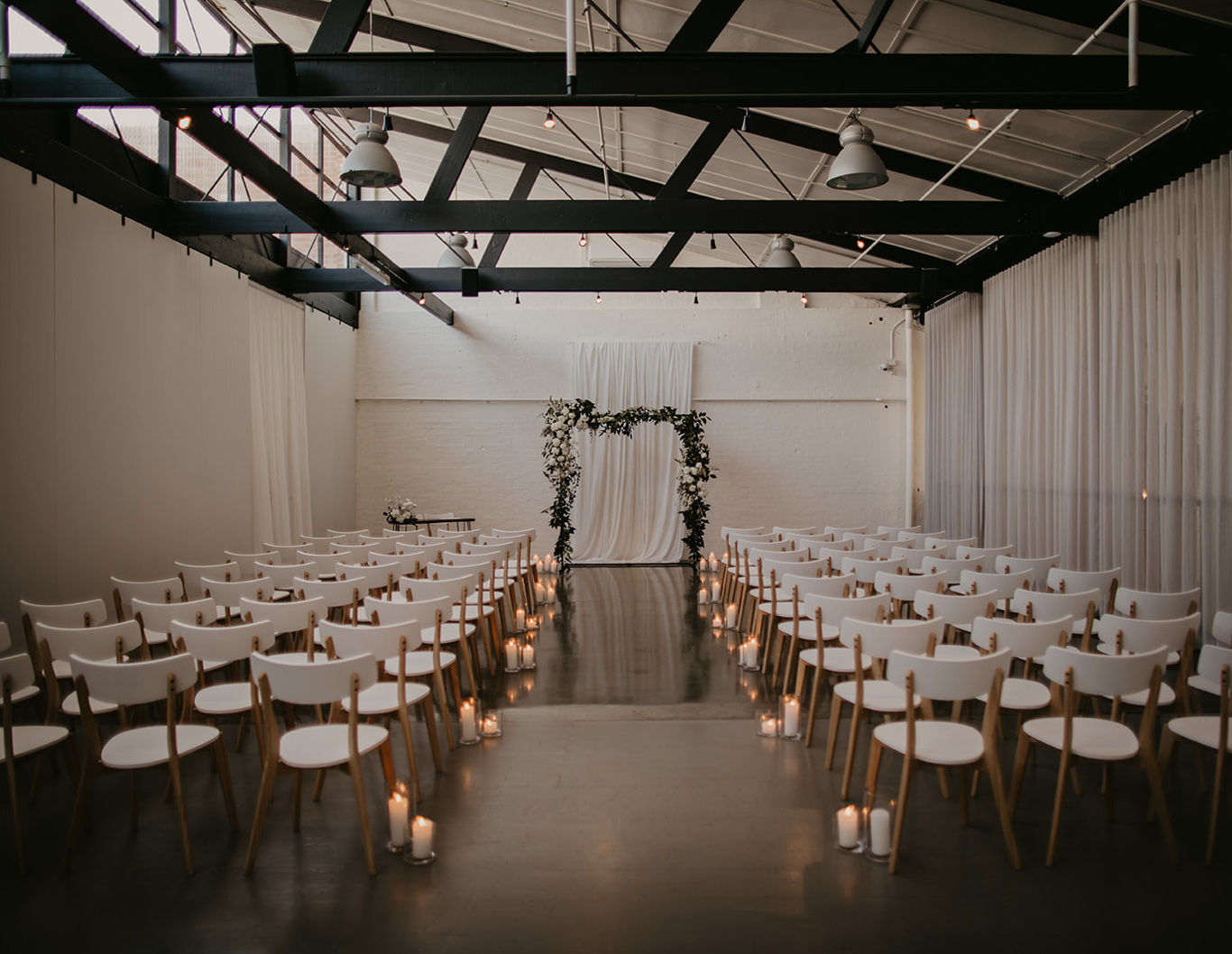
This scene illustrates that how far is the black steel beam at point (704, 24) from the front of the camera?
16.8 ft

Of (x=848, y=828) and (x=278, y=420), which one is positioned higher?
(x=278, y=420)

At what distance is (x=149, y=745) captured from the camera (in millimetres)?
3416

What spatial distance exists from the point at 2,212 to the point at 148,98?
2202mm

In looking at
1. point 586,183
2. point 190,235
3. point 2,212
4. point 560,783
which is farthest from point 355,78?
→ point 586,183

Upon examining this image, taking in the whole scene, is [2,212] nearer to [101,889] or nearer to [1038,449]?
[101,889]

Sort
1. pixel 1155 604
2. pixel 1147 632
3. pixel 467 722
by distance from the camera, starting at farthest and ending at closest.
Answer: pixel 1155 604 < pixel 467 722 < pixel 1147 632

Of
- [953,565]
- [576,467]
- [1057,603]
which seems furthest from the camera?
[576,467]

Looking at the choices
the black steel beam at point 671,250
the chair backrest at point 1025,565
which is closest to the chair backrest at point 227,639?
the chair backrest at point 1025,565

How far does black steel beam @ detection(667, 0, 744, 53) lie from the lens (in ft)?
16.8

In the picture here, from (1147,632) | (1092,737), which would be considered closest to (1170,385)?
(1147,632)

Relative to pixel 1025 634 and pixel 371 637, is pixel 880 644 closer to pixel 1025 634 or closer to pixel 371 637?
pixel 1025 634

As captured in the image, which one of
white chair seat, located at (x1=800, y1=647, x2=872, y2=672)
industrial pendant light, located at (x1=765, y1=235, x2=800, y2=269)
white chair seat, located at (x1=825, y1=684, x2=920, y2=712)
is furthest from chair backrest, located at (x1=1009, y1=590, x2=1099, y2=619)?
industrial pendant light, located at (x1=765, y1=235, x2=800, y2=269)

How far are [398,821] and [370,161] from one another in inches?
174

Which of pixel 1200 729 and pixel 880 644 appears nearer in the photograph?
pixel 1200 729
